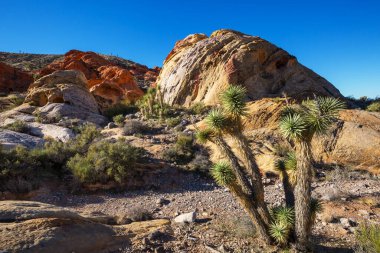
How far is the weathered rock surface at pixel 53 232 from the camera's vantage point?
13.9 ft

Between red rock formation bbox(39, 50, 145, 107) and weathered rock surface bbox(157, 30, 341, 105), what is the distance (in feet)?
17.9

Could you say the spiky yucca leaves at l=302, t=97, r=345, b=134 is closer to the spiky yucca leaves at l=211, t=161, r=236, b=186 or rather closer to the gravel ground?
the spiky yucca leaves at l=211, t=161, r=236, b=186

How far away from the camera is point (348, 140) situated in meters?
11.9

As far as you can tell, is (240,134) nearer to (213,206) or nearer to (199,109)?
(213,206)

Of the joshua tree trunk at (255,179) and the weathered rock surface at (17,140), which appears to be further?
the weathered rock surface at (17,140)

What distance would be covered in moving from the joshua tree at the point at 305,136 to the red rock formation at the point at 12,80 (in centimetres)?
3578

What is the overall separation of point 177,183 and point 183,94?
44.0 ft

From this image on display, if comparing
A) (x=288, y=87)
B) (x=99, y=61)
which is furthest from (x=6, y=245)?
(x=99, y=61)

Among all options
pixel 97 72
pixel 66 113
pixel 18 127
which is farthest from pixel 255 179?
pixel 97 72

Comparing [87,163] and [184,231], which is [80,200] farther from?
[184,231]

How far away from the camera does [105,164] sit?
1021cm

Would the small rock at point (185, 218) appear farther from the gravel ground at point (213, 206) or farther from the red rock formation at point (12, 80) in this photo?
the red rock formation at point (12, 80)

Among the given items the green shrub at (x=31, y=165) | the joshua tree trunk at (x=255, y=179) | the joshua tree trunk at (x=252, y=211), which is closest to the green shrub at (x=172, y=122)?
the green shrub at (x=31, y=165)

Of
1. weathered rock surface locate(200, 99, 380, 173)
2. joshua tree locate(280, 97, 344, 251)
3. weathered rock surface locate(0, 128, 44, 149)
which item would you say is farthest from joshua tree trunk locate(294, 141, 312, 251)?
weathered rock surface locate(0, 128, 44, 149)
